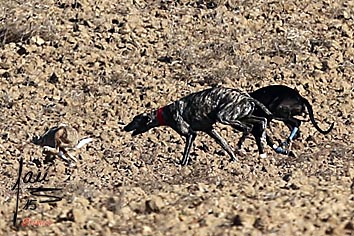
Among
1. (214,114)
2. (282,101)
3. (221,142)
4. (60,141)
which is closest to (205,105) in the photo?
(214,114)

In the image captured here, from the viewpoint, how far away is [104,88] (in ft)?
59.1

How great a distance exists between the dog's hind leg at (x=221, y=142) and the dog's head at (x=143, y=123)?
861 mm

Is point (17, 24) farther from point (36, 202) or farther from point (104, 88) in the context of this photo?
point (36, 202)

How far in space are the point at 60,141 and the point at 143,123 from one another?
1484 millimetres

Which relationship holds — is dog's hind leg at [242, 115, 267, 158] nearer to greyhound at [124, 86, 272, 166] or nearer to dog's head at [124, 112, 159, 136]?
greyhound at [124, 86, 272, 166]

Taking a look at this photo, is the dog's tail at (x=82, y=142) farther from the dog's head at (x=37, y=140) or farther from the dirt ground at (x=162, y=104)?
the dog's head at (x=37, y=140)

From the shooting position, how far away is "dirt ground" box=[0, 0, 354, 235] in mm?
8477

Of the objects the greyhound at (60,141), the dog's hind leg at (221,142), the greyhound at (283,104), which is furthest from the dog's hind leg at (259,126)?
the greyhound at (60,141)

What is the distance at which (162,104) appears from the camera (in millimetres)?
17562

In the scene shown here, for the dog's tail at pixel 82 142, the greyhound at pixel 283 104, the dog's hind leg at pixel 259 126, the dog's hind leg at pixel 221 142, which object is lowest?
the dog's tail at pixel 82 142

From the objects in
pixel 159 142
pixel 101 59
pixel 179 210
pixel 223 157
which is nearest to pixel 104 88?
pixel 101 59

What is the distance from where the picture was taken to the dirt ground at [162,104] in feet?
27.8

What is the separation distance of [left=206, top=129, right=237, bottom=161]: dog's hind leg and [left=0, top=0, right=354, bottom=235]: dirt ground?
0.20 m

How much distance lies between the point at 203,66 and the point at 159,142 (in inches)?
144
